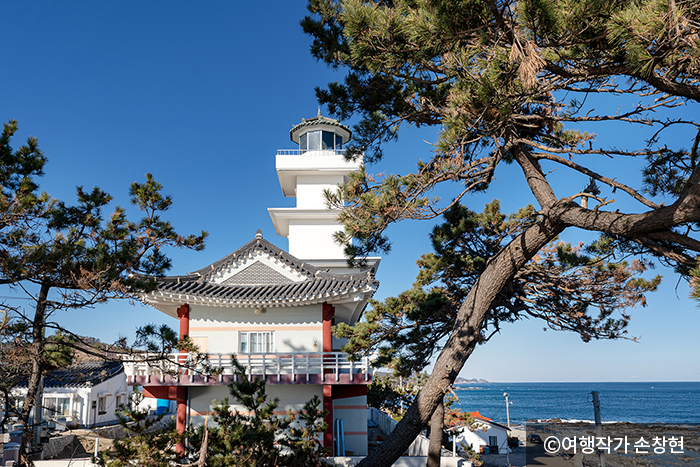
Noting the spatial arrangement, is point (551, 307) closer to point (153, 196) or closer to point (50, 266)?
point (153, 196)

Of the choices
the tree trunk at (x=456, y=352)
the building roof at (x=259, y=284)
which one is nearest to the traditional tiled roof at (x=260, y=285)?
the building roof at (x=259, y=284)

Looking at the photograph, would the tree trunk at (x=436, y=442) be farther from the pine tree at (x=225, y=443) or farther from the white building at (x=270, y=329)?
the white building at (x=270, y=329)

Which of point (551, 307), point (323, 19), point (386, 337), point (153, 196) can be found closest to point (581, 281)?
point (551, 307)

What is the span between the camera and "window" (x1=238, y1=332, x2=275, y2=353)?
12.4 metres

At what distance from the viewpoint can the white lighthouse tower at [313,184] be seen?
16.9 metres

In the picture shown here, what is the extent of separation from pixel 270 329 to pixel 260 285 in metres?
1.30

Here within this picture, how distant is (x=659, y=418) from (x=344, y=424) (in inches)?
2632

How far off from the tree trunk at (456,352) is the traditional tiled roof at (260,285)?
5437 mm

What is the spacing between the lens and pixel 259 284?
13047 mm

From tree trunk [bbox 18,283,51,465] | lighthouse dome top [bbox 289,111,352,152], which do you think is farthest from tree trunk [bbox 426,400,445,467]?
lighthouse dome top [bbox 289,111,352,152]

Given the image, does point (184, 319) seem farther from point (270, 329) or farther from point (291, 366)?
point (291, 366)

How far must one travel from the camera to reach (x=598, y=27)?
3605 millimetres

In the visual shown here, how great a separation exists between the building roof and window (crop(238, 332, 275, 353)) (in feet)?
2.97

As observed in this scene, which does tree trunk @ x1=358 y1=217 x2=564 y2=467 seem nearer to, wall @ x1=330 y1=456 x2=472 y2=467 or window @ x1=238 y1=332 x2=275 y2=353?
wall @ x1=330 y1=456 x2=472 y2=467
